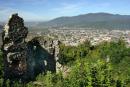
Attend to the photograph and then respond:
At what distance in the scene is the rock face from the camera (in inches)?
1746

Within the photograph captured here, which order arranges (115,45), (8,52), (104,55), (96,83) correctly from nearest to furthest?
(96,83), (8,52), (104,55), (115,45)

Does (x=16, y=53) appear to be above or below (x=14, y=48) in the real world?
below

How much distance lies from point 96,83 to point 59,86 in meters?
5.15

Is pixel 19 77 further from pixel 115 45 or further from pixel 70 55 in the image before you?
pixel 115 45

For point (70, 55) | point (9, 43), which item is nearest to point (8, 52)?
point (9, 43)

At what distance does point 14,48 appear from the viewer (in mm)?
44781

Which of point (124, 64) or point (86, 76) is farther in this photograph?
point (124, 64)

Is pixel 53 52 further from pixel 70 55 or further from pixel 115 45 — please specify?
pixel 115 45

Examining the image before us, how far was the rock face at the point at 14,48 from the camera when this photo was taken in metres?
44.3

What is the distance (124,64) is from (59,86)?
29835 mm

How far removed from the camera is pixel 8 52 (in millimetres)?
44500

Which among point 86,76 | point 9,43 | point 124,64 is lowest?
point 124,64

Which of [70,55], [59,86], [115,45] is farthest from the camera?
[115,45]

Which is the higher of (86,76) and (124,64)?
(86,76)
